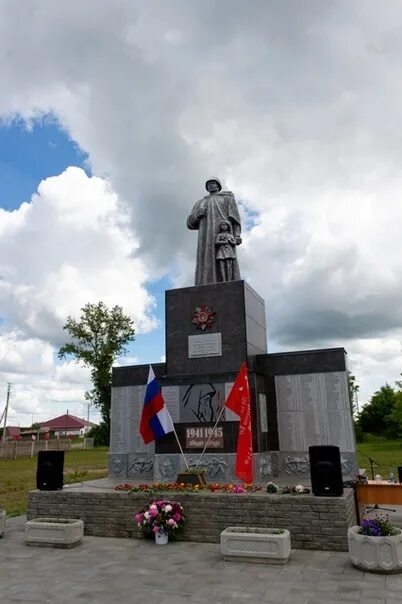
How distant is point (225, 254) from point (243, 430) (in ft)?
20.7

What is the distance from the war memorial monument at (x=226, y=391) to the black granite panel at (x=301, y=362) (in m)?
0.03

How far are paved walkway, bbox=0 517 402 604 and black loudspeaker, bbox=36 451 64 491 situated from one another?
187 cm

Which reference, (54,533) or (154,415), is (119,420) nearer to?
(154,415)

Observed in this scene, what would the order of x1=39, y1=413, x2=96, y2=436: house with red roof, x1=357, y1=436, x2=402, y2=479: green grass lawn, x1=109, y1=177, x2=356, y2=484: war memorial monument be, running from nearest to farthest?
x1=109, y1=177, x2=356, y2=484: war memorial monument < x1=357, y1=436, x2=402, y2=479: green grass lawn < x1=39, y1=413, x2=96, y2=436: house with red roof

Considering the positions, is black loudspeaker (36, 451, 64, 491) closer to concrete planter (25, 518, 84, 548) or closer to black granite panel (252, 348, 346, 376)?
concrete planter (25, 518, 84, 548)

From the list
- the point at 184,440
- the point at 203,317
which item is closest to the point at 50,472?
the point at 184,440

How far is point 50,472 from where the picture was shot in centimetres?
1047

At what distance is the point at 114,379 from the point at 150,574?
29.9 feet

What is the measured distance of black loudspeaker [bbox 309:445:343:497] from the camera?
27.4ft

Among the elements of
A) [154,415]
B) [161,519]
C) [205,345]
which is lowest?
[161,519]

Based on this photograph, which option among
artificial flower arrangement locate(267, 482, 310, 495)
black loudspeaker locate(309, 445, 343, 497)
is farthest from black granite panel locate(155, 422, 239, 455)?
black loudspeaker locate(309, 445, 343, 497)

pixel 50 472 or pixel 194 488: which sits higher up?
pixel 50 472

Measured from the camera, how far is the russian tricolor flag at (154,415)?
37.6ft

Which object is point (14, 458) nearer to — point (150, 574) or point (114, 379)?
point (114, 379)
